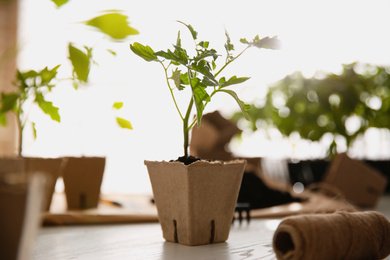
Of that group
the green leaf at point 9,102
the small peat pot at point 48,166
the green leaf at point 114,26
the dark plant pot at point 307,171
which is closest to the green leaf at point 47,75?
the green leaf at point 9,102

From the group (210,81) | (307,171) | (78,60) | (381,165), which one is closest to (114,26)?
(78,60)

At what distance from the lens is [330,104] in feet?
10.9

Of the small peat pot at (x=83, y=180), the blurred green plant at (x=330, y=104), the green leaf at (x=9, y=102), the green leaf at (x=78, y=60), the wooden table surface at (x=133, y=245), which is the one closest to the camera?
the green leaf at (x=78, y=60)

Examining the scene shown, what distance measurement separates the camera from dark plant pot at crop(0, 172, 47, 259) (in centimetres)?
58

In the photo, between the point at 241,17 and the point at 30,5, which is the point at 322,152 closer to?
the point at 241,17

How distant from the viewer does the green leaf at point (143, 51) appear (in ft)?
3.51

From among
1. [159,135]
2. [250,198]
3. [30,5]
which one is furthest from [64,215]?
[30,5]

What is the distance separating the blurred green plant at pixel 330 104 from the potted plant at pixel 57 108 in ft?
6.09

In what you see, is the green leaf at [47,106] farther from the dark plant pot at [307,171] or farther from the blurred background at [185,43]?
the blurred background at [185,43]

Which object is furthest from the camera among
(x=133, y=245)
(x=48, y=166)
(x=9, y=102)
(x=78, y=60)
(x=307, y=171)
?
(x=307, y=171)

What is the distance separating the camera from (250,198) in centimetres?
204

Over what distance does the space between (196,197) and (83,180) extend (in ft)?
2.58

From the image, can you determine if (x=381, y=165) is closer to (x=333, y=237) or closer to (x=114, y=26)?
(x=333, y=237)

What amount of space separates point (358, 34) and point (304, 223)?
13.5ft
